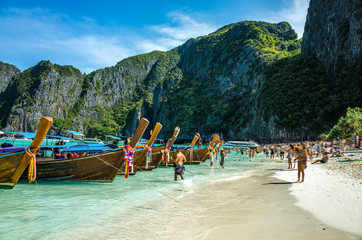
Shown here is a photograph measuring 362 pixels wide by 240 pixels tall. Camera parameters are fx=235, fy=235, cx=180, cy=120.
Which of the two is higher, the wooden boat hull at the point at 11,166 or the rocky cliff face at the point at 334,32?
the rocky cliff face at the point at 334,32

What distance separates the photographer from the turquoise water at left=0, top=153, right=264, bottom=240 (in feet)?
18.7

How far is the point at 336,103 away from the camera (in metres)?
53.0

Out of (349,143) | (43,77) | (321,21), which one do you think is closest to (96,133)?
(43,77)

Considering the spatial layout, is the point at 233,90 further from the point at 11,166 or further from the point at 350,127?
the point at 11,166

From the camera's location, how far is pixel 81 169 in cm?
1187

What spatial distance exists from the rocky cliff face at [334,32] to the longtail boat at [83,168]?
200 feet

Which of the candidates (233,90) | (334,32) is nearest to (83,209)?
(334,32)

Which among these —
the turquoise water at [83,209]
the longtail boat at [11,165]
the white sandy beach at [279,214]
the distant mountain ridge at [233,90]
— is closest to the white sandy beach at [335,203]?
the white sandy beach at [279,214]

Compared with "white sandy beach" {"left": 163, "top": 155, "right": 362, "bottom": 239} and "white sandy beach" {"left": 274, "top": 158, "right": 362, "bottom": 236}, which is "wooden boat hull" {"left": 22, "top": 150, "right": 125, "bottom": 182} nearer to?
"white sandy beach" {"left": 163, "top": 155, "right": 362, "bottom": 239}

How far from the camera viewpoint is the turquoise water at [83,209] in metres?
5.69

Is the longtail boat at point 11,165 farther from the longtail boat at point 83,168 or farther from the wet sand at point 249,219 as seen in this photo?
the wet sand at point 249,219

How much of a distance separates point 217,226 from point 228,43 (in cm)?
13595

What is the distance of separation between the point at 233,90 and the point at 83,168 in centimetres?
10049

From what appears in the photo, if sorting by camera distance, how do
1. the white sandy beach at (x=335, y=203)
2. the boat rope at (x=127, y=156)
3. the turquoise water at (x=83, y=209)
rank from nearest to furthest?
1. the white sandy beach at (x=335, y=203)
2. the turquoise water at (x=83, y=209)
3. the boat rope at (x=127, y=156)
